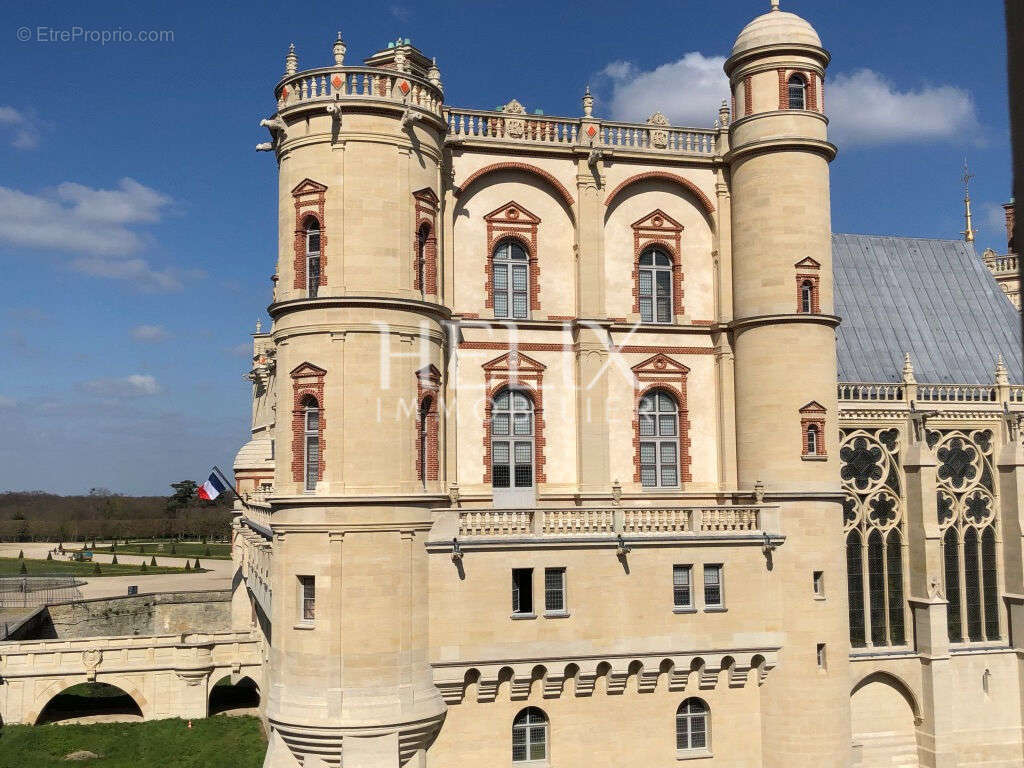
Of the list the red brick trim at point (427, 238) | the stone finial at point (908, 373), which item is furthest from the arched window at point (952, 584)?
the red brick trim at point (427, 238)

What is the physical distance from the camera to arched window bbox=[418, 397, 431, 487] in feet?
95.3

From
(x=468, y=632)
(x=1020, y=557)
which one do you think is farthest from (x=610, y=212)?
(x=1020, y=557)

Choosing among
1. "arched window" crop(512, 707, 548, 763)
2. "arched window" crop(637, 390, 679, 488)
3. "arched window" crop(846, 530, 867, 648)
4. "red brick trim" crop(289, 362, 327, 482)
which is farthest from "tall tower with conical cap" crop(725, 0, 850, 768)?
"red brick trim" crop(289, 362, 327, 482)

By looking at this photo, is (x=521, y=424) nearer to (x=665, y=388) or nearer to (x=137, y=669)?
(x=665, y=388)

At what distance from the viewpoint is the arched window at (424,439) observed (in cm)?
2906

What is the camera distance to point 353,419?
2788 cm

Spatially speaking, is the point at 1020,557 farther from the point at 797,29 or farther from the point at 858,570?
the point at 797,29

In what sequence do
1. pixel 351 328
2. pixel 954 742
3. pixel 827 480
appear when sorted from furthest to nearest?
pixel 954 742
pixel 827 480
pixel 351 328

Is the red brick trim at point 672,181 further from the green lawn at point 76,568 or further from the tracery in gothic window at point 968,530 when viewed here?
the green lawn at point 76,568

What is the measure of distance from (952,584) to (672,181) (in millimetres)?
18458

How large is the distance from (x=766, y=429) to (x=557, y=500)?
725 centimetres

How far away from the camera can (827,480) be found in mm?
31547

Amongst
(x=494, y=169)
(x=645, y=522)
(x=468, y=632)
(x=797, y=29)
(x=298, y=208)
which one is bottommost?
(x=468, y=632)

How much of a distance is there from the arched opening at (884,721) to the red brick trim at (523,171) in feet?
65.9
